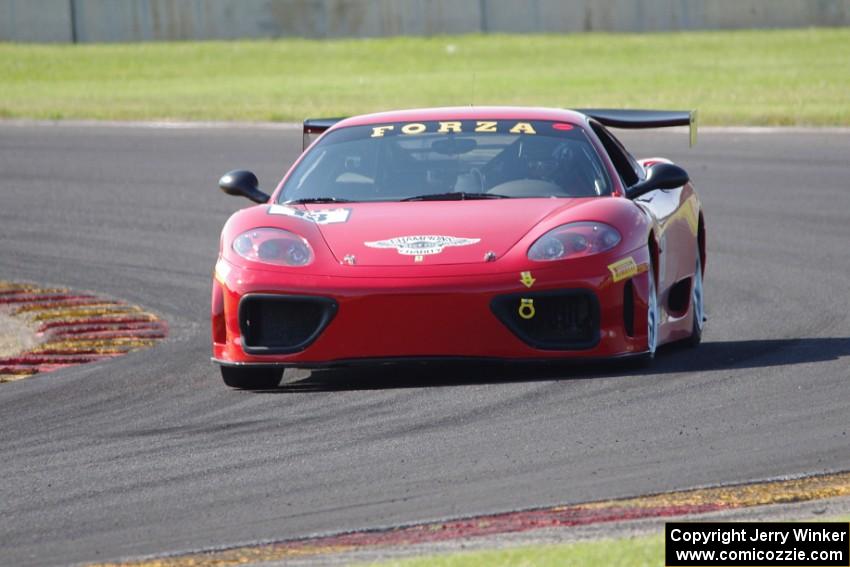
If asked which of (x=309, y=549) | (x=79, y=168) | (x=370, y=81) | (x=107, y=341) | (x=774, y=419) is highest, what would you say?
(x=309, y=549)

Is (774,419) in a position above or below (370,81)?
above

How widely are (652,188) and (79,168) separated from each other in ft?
35.2

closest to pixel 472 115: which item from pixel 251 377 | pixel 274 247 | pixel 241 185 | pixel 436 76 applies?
pixel 241 185

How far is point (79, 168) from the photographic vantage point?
17719 mm

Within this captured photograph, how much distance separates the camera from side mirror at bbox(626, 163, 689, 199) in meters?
8.01

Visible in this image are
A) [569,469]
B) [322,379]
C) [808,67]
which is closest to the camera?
[569,469]

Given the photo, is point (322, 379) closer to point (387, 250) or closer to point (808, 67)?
point (387, 250)

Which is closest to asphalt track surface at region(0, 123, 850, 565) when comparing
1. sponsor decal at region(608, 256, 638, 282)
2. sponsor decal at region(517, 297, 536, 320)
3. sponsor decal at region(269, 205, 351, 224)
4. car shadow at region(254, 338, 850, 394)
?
car shadow at region(254, 338, 850, 394)

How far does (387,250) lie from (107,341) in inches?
105

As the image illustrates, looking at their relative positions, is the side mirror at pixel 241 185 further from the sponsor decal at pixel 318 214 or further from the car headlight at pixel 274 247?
the car headlight at pixel 274 247

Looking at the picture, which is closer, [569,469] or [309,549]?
[309,549]

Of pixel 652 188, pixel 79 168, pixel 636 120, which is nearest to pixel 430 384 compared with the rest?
pixel 652 188

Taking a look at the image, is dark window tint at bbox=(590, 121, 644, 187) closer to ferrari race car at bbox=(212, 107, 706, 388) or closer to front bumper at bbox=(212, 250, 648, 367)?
ferrari race car at bbox=(212, 107, 706, 388)

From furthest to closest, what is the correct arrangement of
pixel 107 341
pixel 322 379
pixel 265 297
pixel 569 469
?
pixel 107 341 < pixel 322 379 < pixel 265 297 < pixel 569 469
